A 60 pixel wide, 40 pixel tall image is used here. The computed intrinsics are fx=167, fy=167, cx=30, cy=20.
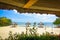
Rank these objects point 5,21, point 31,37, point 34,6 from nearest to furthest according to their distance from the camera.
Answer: point 34,6, point 5,21, point 31,37

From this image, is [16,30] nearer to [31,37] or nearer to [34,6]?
[31,37]

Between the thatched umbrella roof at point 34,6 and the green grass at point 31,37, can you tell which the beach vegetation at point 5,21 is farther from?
the thatched umbrella roof at point 34,6

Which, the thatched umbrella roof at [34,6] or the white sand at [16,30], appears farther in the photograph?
the white sand at [16,30]

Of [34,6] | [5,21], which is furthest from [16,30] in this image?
[34,6]

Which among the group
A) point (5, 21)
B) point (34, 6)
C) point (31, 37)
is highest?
point (34, 6)

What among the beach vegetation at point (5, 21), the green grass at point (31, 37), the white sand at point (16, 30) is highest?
the beach vegetation at point (5, 21)

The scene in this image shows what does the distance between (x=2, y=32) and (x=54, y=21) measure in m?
0.83

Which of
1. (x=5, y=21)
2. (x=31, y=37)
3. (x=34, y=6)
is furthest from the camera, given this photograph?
(x=31, y=37)

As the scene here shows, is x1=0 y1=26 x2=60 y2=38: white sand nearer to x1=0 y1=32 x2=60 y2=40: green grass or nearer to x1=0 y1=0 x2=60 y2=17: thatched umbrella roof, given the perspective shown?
x1=0 y1=32 x2=60 y2=40: green grass

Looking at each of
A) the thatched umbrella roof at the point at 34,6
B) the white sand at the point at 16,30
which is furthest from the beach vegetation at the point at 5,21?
the thatched umbrella roof at the point at 34,6

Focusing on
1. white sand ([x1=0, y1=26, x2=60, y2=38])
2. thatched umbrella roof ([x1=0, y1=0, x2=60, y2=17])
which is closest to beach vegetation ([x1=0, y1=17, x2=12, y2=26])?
white sand ([x1=0, y1=26, x2=60, y2=38])

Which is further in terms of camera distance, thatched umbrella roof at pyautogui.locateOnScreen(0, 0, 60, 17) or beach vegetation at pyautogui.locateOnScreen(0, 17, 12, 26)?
beach vegetation at pyautogui.locateOnScreen(0, 17, 12, 26)

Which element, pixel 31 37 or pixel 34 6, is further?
pixel 31 37

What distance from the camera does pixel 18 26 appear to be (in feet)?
8.37
